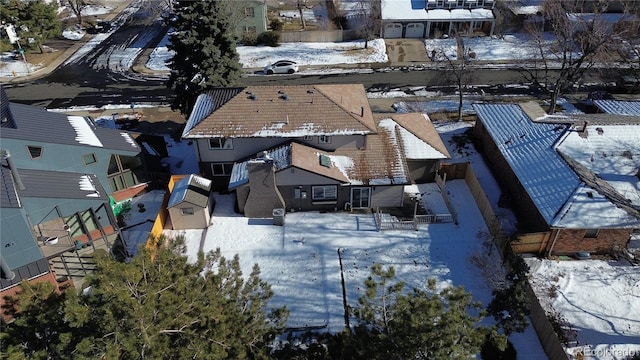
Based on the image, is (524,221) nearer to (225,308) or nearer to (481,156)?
(481,156)

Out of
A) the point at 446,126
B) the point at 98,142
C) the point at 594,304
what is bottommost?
the point at 594,304


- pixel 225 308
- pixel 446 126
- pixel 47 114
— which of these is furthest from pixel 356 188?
pixel 47 114

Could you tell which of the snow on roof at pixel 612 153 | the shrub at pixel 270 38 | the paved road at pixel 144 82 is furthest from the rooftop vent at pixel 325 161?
the shrub at pixel 270 38

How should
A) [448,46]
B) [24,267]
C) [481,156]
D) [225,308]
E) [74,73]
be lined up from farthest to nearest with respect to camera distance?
[448,46]
[74,73]
[481,156]
[24,267]
[225,308]

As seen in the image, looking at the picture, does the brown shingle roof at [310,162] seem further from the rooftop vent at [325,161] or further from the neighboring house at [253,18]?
the neighboring house at [253,18]

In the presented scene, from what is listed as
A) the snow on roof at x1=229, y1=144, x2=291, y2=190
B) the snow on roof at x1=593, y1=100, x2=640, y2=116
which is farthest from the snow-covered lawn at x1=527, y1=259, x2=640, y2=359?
the snow on roof at x1=229, y1=144, x2=291, y2=190

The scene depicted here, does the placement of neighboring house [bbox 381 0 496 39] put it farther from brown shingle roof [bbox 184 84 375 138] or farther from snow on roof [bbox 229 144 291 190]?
snow on roof [bbox 229 144 291 190]
